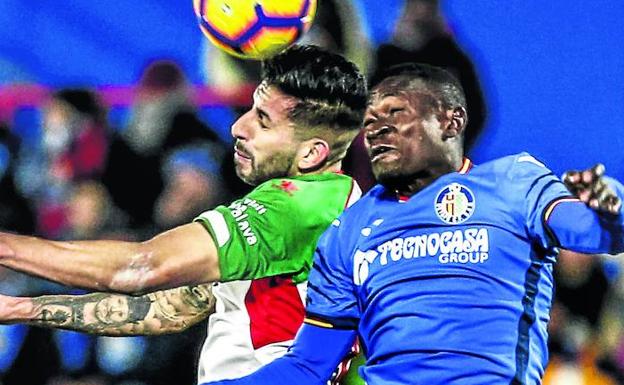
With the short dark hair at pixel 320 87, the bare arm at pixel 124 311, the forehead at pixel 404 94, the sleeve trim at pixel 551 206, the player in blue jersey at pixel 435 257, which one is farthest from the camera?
the bare arm at pixel 124 311

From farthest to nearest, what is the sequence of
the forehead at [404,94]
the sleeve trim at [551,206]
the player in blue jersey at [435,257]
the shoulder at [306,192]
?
the shoulder at [306,192]
the forehead at [404,94]
the player in blue jersey at [435,257]
the sleeve trim at [551,206]

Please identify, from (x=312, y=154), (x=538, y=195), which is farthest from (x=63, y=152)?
(x=538, y=195)

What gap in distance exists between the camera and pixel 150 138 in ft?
17.0

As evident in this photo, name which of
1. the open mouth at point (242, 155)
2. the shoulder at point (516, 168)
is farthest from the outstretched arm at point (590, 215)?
the open mouth at point (242, 155)

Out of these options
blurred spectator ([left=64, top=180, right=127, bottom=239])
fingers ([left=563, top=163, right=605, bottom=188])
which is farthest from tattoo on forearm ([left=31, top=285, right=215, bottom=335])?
fingers ([left=563, top=163, right=605, bottom=188])

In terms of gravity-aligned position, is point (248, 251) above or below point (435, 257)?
below

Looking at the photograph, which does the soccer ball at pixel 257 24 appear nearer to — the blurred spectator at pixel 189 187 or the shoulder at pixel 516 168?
the blurred spectator at pixel 189 187

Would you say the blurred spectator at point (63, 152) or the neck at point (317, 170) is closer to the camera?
the neck at point (317, 170)

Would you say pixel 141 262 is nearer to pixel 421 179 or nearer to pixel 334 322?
pixel 334 322

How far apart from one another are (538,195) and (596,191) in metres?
0.34

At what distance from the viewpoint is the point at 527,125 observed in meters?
5.09

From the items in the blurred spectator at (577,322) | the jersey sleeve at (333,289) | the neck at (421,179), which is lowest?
the blurred spectator at (577,322)

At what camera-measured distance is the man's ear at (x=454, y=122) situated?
3320 millimetres

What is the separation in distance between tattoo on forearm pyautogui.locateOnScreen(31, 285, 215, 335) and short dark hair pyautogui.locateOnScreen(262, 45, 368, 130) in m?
0.66
